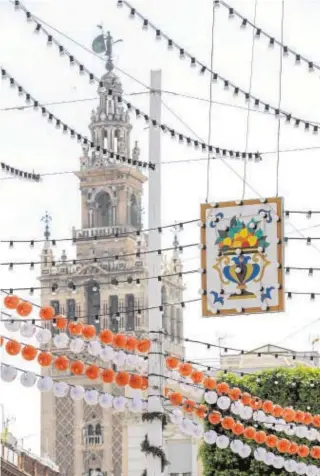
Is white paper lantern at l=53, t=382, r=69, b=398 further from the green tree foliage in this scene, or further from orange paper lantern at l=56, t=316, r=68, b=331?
the green tree foliage

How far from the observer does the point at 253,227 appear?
23.2 m

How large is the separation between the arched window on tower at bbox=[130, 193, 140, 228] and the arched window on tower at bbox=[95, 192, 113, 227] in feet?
4.74

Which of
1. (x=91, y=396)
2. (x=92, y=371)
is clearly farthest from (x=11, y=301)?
(x=91, y=396)

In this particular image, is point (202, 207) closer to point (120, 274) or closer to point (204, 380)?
point (204, 380)

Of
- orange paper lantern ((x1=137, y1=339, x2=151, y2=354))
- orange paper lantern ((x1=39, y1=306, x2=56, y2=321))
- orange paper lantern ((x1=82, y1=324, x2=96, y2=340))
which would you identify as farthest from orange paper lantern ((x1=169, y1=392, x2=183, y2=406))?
orange paper lantern ((x1=39, y1=306, x2=56, y2=321))

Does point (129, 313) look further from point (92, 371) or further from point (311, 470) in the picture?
point (92, 371)

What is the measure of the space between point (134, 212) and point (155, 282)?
91.7 metres

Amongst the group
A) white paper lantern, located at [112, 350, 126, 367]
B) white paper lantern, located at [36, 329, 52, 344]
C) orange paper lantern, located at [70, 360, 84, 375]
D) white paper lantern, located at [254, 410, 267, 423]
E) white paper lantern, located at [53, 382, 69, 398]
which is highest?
white paper lantern, located at [36, 329, 52, 344]

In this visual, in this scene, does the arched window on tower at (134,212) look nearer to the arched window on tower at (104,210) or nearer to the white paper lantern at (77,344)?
the arched window on tower at (104,210)

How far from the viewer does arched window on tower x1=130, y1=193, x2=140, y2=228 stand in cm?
11631

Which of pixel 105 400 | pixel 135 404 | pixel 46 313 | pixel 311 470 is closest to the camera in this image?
pixel 46 313

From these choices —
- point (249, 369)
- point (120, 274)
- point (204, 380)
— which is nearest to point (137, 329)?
point (120, 274)

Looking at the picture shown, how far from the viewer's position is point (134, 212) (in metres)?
117

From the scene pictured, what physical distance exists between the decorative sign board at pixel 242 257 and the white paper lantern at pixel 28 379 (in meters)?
2.56
